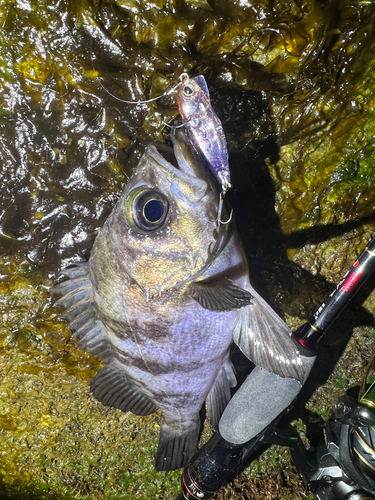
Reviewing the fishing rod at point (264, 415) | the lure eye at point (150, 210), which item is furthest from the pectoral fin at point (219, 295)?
the fishing rod at point (264, 415)

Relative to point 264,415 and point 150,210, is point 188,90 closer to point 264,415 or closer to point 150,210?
point 150,210

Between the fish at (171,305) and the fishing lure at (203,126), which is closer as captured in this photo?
the fishing lure at (203,126)

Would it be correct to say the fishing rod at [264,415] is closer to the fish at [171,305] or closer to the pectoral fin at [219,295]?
the fish at [171,305]

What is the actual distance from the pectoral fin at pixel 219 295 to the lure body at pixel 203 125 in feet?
1.87

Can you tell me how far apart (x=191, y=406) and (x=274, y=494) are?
52.4 inches

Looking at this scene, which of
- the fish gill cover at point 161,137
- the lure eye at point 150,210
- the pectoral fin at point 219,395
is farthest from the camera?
the pectoral fin at point 219,395

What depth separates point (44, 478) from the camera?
3117 mm

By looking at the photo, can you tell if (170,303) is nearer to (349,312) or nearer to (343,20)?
(349,312)

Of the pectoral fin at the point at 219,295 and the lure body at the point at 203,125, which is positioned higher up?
the lure body at the point at 203,125

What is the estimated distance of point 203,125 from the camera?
1686 millimetres

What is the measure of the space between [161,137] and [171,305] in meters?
1.16

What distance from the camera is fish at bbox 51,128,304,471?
178 cm

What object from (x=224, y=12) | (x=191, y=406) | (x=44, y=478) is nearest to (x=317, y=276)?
(x=191, y=406)

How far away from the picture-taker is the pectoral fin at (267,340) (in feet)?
6.96
